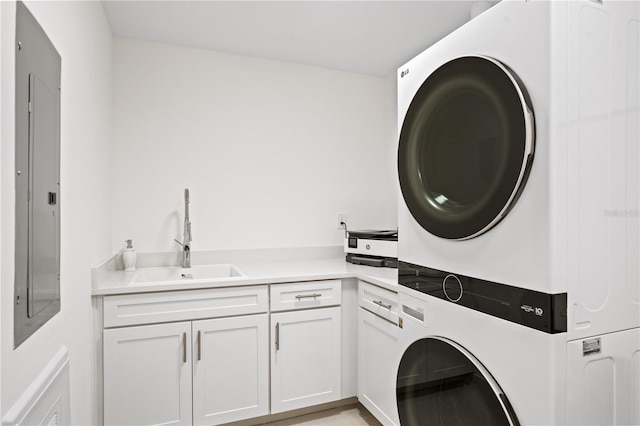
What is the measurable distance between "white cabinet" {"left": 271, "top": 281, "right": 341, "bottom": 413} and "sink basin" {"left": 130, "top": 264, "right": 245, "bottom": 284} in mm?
426

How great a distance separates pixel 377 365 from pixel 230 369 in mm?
784

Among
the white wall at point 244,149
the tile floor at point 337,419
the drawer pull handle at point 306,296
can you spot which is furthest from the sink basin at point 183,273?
the tile floor at point 337,419

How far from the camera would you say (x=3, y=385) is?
2.71 ft

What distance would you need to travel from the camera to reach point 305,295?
215cm

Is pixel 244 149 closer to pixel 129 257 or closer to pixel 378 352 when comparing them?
pixel 129 257

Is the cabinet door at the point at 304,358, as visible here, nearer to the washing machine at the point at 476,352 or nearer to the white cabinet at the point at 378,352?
the white cabinet at the point at 378,352

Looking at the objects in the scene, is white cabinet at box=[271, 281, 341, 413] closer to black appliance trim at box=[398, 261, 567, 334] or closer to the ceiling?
black appliance trim at box=[398, 261, 567, 334]

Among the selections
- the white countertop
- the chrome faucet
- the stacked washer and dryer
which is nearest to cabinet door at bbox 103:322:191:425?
the white countertop

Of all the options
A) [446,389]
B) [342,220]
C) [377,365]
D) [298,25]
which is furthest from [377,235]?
[298,25]

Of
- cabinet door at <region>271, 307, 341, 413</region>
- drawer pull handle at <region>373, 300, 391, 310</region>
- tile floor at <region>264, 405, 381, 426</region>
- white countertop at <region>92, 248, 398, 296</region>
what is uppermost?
white countertop at <region>92, 248, 398, 296</region>

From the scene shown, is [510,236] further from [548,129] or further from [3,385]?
[3,385]

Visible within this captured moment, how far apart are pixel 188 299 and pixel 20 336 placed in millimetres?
1018

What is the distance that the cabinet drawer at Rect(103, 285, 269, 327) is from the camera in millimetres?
1822

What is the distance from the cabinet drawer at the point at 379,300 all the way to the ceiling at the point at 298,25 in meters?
1.55
